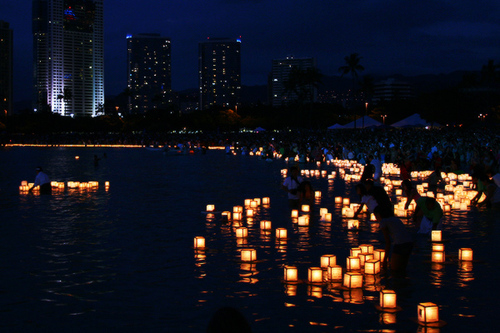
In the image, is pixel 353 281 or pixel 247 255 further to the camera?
pixel 247 255

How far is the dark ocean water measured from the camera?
22.6 ft

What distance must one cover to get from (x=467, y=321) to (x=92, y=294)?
484 cm

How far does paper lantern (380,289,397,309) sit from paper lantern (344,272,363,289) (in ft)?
3.11

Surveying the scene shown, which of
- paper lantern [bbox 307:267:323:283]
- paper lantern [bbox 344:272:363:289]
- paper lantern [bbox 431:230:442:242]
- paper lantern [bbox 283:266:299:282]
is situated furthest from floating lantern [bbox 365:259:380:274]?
paper lantern [bbox 431:230:442:242]

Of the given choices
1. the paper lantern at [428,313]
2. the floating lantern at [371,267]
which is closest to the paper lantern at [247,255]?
the floating lantern at [371,267]

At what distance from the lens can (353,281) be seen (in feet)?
26.7

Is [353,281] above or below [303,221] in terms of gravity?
below

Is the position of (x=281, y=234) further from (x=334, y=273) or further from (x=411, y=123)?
(x=411, y=123)

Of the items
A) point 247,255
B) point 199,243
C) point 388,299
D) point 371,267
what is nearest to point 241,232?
point 199,243

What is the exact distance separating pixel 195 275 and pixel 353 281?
2409mm

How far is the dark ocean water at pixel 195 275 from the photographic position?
689 centimetres

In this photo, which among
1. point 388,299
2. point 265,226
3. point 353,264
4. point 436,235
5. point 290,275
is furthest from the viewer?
point 265,226

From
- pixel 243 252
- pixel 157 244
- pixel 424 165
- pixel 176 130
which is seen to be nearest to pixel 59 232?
pixel 157 244

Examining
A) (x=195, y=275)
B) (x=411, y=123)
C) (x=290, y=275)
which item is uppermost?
(x=411, y=123)
